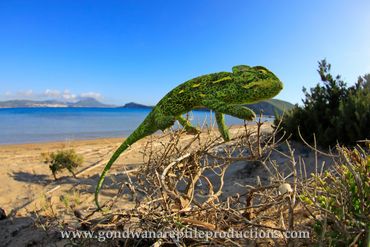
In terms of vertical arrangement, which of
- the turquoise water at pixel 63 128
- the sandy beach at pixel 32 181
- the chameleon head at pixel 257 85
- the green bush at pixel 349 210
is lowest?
the sandy beach at pixel 32 181

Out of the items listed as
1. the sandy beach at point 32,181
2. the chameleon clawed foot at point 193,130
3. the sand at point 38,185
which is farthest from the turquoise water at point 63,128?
the sandy beach at point 32,181

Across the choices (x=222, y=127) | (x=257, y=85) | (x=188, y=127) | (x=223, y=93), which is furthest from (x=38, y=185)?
(x=257, y=85)

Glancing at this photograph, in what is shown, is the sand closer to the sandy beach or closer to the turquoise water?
the sandy beach

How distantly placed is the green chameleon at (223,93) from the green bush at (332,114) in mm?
6305

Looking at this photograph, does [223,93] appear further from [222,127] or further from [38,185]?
[38,185]

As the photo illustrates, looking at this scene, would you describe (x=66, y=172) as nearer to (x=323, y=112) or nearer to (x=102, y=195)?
(x=102, y=195)

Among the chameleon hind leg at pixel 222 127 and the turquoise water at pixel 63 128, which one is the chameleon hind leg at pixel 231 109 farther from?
the turquoise water at pixel 63 128

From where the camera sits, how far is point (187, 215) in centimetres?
310

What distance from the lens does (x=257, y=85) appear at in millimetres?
2055

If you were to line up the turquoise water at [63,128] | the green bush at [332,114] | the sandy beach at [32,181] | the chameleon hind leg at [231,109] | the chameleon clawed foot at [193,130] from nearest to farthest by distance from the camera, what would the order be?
the chameleon hind leg at [231,109]
the chameleon clawed foot at [193,130]
the sandy beach at [32,181]
the green bush at [332,114]
the turquoise water at [63,128]

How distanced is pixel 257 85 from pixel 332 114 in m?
→ 8.22

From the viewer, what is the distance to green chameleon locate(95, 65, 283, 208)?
6.70ft

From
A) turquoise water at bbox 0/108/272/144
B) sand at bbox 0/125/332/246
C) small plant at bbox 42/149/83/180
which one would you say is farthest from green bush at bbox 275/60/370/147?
A: small plant at bbox 42/149/83/180

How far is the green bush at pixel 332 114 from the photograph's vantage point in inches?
331
